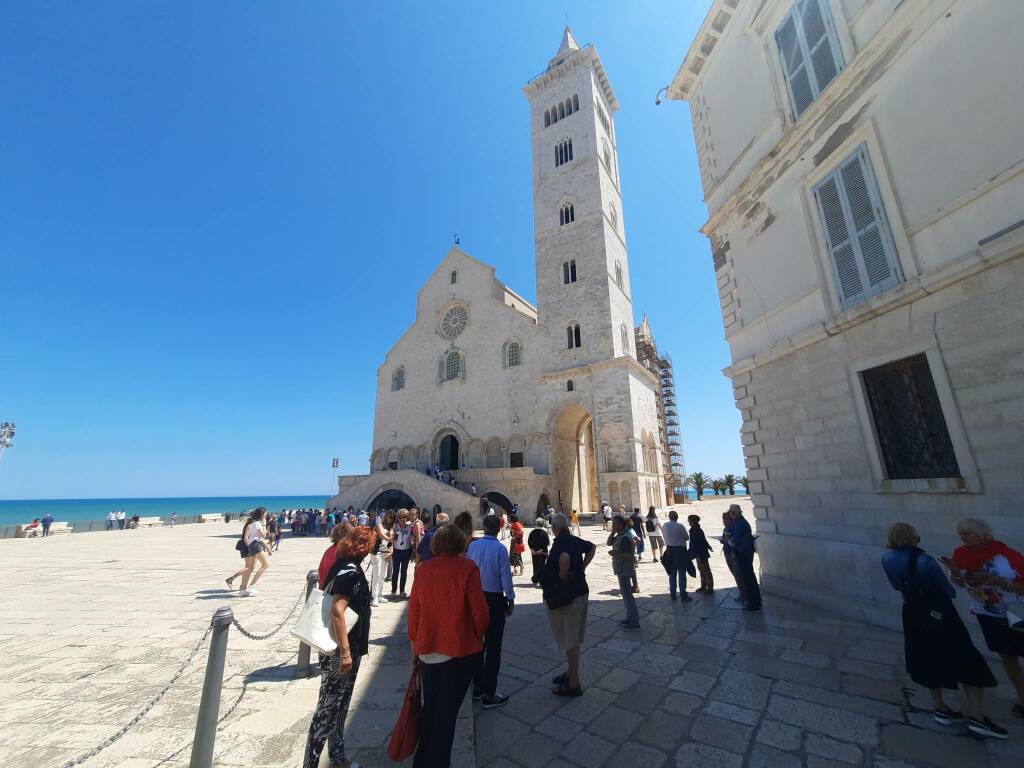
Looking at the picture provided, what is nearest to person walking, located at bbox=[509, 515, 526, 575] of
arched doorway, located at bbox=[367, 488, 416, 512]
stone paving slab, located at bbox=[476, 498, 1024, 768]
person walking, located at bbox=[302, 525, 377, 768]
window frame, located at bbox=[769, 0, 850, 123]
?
stone paving slab, located at bbox=[476, 498, 1024, 768]

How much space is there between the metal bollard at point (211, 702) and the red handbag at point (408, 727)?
44.3 inches

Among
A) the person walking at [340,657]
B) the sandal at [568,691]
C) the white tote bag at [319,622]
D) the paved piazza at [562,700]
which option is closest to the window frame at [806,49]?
the paved piazza at [562,700]

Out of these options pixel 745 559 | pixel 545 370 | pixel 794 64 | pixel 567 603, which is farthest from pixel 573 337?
pixel 567 603

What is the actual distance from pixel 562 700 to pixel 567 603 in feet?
2.81

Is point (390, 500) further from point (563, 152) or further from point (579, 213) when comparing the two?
point (563, 152)

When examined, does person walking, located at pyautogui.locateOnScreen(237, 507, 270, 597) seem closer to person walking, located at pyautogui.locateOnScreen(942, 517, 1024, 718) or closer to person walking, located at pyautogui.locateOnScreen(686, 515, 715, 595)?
person walking, located at pyautogui.locateOnScreen(686, 515, 715, 595)

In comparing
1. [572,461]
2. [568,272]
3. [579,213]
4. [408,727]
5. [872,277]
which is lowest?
[408,727]

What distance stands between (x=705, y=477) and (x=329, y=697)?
5448cm

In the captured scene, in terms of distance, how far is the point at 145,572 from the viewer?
1103 cm

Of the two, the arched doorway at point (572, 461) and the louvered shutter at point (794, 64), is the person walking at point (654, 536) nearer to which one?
the louvered shutter at point (794, 64)

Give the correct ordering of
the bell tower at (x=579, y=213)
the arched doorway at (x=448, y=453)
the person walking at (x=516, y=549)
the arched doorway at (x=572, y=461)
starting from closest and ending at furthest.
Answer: the person walking at (x=516, y=549) → the arched doorway at (x=572, y=461) → the bell tower at (x=579, y=213) → the arched doorway at (x=448, y=453)

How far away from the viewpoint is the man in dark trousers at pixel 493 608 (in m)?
3.99

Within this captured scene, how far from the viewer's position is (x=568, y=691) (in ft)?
13.3

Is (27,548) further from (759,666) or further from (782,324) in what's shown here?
(782,324)
